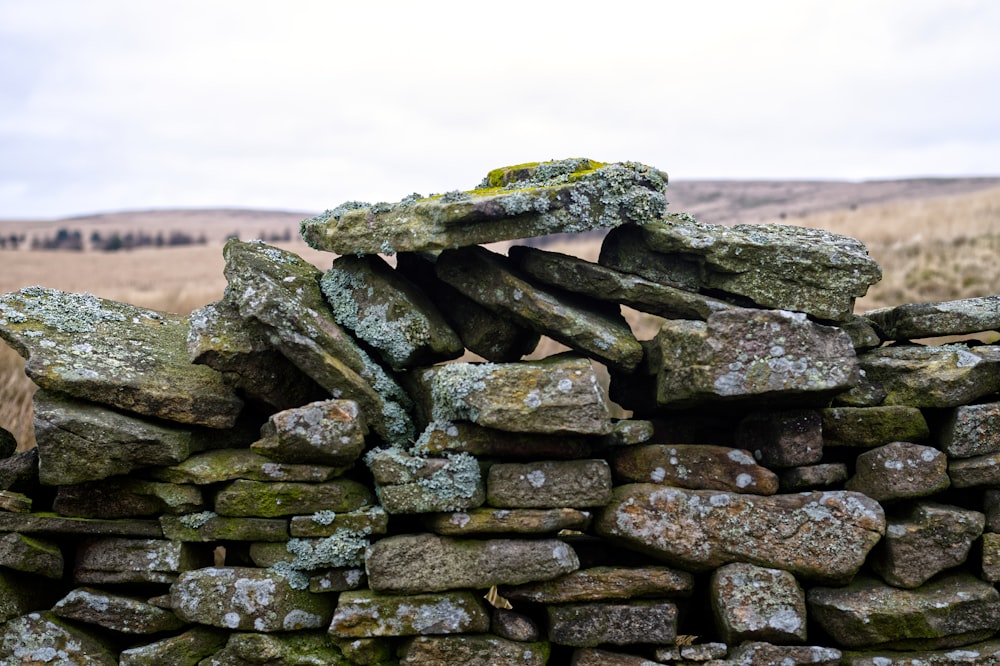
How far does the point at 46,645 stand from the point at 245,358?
2384mm

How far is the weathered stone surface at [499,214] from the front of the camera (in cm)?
549

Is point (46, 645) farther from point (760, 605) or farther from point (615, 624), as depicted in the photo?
point (760, 605)

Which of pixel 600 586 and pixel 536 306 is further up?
pixel 536 306

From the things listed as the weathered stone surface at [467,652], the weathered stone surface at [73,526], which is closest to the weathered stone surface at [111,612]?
the weathered stone surface at [73,526]

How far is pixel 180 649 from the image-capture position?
5441mm

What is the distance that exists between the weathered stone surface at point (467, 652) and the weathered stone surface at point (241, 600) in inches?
30.7

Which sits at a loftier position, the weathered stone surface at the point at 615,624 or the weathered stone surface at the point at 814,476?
the weathered stone surface at the point at 814,476

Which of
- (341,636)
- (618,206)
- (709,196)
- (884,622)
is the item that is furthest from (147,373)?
(709,196)

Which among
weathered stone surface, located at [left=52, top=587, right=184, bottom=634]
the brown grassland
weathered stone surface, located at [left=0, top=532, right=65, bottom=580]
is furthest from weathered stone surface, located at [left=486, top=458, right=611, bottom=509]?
the brown grassland

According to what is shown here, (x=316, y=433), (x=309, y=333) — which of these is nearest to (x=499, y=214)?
(x=309, y=333)

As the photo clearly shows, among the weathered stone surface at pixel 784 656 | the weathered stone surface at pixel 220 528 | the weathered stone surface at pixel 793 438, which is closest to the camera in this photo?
the weathered stone surface at pixel 784 656

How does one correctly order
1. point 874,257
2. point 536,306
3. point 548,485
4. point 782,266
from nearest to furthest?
point 548,485
point 536,306
point 782,266
point 874,257

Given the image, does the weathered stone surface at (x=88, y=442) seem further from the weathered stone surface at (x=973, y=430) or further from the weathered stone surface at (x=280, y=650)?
the weathered stone surface at (x=973, y=430)

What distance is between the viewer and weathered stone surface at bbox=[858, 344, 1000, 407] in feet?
18.2
